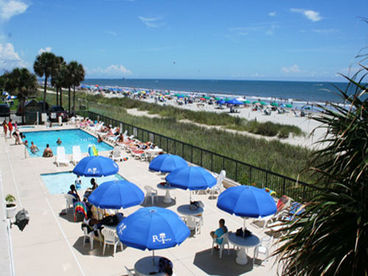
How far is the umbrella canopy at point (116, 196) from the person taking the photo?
9.48m

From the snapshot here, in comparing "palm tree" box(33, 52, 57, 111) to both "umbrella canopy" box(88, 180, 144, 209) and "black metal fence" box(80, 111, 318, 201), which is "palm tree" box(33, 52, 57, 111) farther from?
"umbrella canopy" box(88, 180, 144, 209)

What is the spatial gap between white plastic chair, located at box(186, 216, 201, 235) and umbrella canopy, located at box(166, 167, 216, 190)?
0.91 metres

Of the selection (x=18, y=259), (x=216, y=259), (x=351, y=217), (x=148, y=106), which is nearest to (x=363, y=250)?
(x=351, y=217)

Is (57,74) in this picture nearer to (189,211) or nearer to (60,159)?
(60,159)

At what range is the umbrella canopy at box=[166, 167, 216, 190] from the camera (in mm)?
10773

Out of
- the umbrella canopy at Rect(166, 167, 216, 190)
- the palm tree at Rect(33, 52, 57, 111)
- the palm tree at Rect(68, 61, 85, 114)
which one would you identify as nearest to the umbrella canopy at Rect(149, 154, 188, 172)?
the umbrella canopy at Rect(166, 167, 216, 190)

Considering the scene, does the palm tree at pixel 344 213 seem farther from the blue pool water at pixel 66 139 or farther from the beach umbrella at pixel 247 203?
the blue pool water at pixel 66 139

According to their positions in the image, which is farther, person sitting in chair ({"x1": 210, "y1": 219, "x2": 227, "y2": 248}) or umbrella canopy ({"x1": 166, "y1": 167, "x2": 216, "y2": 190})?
umbrella canopy ({"x1": 166, "y1": 167, "x2": 216, "y2": 190})

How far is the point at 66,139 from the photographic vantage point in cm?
2784

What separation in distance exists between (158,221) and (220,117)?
35.0 m

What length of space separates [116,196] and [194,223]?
2.54 meters

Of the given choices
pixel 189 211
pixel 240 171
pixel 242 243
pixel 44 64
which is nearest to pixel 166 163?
pixel 189 211

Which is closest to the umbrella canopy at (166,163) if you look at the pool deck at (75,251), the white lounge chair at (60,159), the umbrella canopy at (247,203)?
the pool deck at (75,251)

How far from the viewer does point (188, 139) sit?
23.9 m
